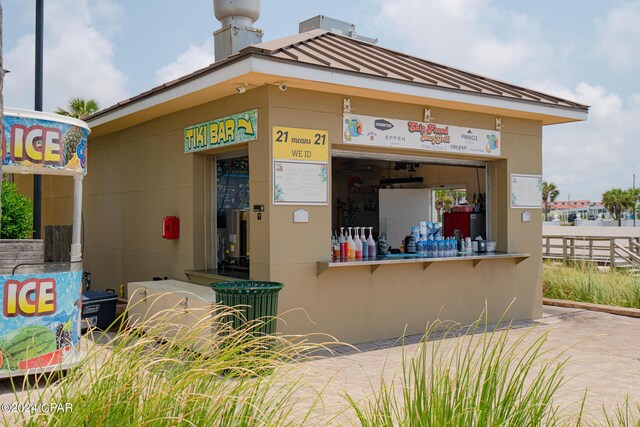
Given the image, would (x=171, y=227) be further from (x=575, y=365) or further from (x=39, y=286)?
(x=575, y=365)

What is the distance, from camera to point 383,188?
516 inches

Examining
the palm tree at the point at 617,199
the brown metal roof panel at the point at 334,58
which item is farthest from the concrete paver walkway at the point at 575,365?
the palm tree at the point at 617,199

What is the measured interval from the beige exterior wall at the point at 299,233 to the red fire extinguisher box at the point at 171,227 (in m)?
0.09

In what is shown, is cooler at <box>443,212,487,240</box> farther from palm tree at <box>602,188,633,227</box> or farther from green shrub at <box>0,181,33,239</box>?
palm tree at <box>602,188,633,227</box>

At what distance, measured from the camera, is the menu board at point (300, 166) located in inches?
292

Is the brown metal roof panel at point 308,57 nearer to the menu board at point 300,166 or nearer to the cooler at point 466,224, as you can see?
the menu board at point 300,166

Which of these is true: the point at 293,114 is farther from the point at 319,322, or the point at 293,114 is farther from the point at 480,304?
the point at 480,304

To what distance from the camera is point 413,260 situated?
26.7ft

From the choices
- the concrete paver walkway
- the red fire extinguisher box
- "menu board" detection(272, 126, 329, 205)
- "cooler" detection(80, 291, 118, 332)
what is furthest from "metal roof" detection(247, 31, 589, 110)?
"cooler" detection(80, 291, 118, 332)

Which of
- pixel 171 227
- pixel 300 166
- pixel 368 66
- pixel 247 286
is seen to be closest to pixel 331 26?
pixel 368 66

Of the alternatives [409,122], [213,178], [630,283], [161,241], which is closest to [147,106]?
[213,178]

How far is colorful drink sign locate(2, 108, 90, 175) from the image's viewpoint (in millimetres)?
6090

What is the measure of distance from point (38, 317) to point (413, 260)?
4.49 metres

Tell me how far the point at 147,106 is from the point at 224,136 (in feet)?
4.92
